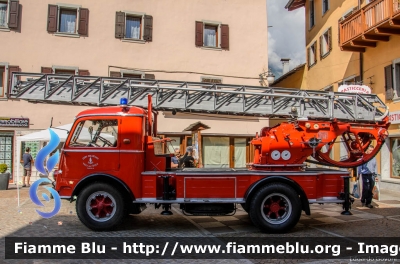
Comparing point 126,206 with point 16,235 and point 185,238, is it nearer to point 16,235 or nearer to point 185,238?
point 185,238

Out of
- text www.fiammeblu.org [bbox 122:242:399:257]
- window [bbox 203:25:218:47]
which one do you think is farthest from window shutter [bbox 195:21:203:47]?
text www.fiammeblu.org [bbox 122:242:399:257]

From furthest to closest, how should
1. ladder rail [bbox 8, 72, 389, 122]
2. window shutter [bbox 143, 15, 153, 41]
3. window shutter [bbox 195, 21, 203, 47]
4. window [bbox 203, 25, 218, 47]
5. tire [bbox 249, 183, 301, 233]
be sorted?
window [bbox 203, 25, 218, 47] < window shutter [bbox 195, 21, 203, 47] < window shutter [bbox 143, 15, 153, 41] < ladder rail [bbox 8, 72, 389, 122] < tire [bbox 249, 183, 301, 233]

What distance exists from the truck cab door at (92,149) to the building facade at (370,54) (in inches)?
435

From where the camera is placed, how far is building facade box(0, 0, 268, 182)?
16562mm

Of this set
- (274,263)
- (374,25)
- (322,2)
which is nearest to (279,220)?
(274,263)

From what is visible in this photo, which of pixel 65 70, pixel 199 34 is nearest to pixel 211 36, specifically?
pixel 199 34

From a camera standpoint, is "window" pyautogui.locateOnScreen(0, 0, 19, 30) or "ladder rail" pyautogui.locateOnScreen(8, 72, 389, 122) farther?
"window" pyautogui.locateOnScreen(0, 0, 19, 30)

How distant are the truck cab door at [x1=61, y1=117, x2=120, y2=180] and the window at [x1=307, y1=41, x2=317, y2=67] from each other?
17.5 metres

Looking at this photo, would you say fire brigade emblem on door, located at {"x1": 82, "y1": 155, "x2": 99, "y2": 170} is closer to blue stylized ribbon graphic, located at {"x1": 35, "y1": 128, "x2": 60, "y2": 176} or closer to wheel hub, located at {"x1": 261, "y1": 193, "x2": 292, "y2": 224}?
blue stylized ribbon graphic, located at {"x1": 35, "y1": 128, "x2": 60, "y2": 176}

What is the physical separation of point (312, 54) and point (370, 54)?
7.04 metres

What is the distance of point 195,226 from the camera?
795 centimetres

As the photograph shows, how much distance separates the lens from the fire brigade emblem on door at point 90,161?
7270 mm

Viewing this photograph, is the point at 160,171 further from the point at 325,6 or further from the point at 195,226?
the point at 325,6

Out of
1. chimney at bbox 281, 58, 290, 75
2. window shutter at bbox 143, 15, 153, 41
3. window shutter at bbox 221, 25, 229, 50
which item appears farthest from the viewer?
chimney at bbox 281, 58, 290, 75
